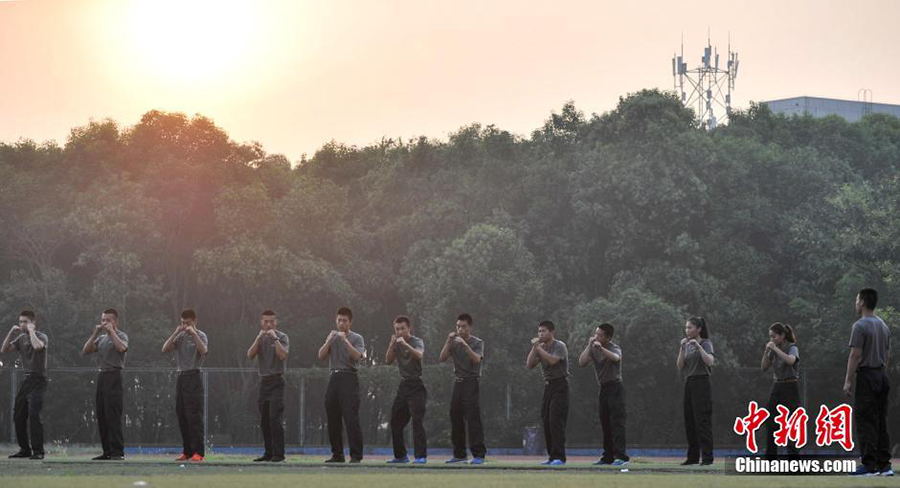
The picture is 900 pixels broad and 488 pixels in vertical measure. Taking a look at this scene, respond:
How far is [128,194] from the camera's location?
41.4 meters

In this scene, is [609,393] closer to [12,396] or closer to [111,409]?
[111,409]

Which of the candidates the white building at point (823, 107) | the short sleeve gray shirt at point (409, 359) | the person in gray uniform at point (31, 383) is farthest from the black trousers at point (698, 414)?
the white building at point (823, 107)

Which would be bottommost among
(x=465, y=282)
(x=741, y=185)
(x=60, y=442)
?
(x=60, y=442)

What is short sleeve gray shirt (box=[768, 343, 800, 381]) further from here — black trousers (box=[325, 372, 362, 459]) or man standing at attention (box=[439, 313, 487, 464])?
black trousers (box=[325, 372, 362, 459])

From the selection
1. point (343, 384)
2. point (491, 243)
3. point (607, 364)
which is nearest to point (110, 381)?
point (343, 384)

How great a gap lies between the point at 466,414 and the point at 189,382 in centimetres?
376

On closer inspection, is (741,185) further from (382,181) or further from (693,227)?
(382,181)

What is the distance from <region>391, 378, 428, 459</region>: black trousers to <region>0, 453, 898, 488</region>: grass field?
58 cm

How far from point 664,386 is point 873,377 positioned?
18986mm

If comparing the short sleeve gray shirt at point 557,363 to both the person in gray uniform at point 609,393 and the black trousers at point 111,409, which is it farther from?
the black trousers at point 111,409

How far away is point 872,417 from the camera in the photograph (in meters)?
15.6

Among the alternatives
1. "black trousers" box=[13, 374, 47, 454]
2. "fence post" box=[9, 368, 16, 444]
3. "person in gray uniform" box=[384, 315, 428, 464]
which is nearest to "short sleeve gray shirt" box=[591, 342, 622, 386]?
"person in gray uniform" box=[384, 315, 428, 464]

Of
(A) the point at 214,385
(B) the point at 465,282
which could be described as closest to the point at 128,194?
(A) the point at 214,385

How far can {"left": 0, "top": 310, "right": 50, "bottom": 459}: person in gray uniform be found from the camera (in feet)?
66.9
